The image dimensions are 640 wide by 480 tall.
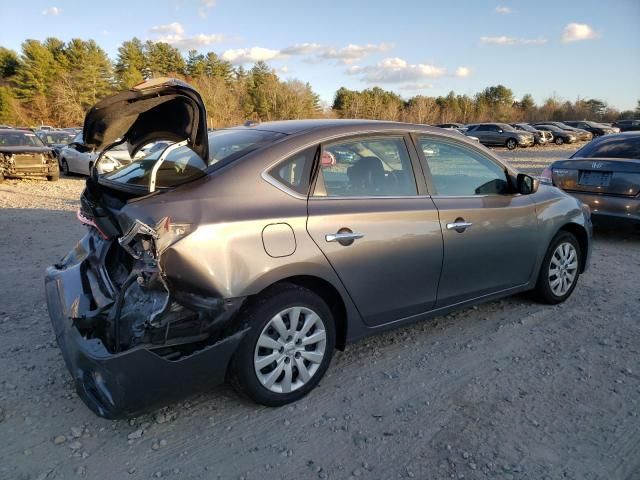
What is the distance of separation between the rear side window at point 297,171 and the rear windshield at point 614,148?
5.90m

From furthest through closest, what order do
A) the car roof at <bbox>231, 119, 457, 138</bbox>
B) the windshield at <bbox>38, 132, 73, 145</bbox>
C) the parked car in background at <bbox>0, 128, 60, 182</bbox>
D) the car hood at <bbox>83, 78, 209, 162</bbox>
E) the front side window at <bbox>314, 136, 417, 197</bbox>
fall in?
the windshield at <bbox>38, 132, 73, 145</bbox> < the parked car in background at <bbox>0, 128, 60, 182</bbox> < the car roof at <bbox>231, 119, 457, 138</bbox> < the front side window at <bbox>314, 136, 417, 197</bbox> < the car hood at <bbox>83, 78, 209, 162</bbox>

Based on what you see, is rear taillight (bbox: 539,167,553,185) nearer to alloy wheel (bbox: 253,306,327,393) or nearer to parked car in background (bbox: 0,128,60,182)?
alloy wheel (bbox: 253,306,327,393)

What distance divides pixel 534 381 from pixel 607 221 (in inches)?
178

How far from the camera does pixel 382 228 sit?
312 cm

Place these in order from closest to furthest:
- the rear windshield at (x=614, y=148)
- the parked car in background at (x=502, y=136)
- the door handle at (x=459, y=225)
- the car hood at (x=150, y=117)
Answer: the car hood at (x=150, y=117)
the door handle at (x=459, y=225)
the rear windshield at (x=614, y=148)
the parked car in background at (x=502, y=136)

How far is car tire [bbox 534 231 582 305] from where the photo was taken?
4344mm

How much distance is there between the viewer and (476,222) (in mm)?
3631

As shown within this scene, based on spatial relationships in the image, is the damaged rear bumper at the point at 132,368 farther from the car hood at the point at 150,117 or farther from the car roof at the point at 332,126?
the car roof at the point at 332,126

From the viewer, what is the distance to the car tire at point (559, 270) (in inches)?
171

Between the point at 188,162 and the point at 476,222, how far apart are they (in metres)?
2.12

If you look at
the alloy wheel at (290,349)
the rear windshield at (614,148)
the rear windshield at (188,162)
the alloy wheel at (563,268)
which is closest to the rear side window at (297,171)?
the rear windshield at (188,162)

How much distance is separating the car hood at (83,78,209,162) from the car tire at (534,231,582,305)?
10.4 feet

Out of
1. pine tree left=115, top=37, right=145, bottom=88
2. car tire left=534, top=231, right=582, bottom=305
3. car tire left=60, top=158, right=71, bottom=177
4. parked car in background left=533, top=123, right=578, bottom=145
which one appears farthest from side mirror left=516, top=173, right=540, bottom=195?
pine tree left=115, top=37, right=145, bottom=88

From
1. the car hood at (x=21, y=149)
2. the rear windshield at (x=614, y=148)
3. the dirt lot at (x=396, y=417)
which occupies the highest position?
the rear windshield at (x=614, y=148)
